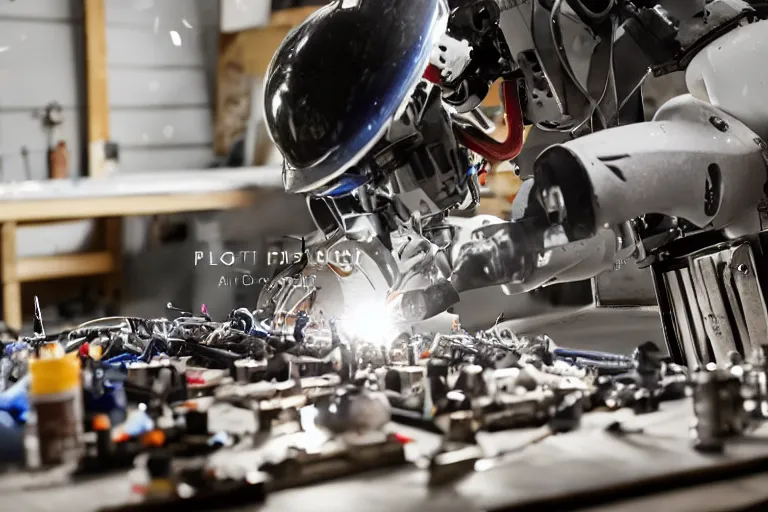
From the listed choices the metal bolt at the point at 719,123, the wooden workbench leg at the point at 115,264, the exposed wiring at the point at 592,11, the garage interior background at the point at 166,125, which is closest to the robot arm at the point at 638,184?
the metal bolt at the point at 719,123

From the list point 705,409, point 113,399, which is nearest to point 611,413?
point 705,409

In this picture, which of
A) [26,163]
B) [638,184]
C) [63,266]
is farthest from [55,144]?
[638,184]

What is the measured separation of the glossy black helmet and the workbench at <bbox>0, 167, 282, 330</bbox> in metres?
0.56

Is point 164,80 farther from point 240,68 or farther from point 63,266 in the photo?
point 63,266

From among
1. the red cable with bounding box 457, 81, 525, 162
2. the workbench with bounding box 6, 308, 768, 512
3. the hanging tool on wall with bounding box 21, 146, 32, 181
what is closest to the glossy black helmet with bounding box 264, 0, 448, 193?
the red cable with bounding box 457, 81, 525, 162

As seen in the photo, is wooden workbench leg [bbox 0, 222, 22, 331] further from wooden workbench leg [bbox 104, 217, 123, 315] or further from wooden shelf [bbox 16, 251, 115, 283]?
wooden workbench leg [bbox 104, 217, 123, 315]

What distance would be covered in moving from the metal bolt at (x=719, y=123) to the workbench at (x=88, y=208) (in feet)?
3.29

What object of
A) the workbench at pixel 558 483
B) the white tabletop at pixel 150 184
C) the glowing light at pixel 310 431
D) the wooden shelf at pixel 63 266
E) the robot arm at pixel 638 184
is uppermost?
the white tabletop at pixel 150 184

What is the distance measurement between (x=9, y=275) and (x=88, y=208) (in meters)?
0.19

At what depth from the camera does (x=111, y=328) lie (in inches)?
56.8

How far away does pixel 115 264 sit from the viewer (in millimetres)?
1559

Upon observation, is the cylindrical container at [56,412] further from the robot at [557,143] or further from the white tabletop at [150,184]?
the white tabletop at [150,184]

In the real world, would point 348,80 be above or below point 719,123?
above

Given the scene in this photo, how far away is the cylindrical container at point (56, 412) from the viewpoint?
72 cm
